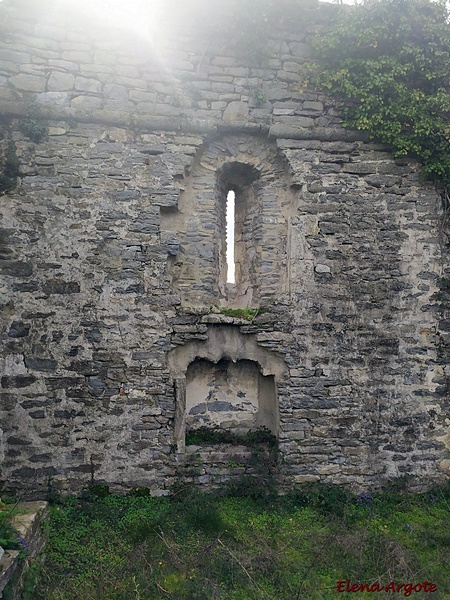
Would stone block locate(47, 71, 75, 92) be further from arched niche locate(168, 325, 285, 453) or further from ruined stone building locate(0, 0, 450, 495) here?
arched niche locate(168, 325, 285, 453)

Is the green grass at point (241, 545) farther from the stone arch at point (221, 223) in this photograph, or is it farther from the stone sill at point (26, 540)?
the stone arch at point (221, 223)

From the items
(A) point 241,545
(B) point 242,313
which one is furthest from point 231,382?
(A) point 241,545

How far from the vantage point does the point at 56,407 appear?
224 inches

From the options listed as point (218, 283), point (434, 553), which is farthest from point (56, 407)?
point (434, 553)

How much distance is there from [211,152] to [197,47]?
1413 mm

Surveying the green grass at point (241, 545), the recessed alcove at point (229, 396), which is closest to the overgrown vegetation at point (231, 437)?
the recessed alcove at point (229, 396)

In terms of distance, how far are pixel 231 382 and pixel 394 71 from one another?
488 centimetres

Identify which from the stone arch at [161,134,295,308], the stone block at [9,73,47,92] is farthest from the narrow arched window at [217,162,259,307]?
the stone block at [9,73,47,92]

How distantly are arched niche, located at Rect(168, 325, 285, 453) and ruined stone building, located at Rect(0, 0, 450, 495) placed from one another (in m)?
0.03

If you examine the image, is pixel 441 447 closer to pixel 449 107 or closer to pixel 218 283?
pixel 218 283

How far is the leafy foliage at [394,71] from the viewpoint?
6.18 metres

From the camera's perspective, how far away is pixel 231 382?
6.55 meters

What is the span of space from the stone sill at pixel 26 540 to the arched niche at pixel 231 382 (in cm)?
211

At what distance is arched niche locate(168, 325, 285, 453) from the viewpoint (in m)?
6.15
